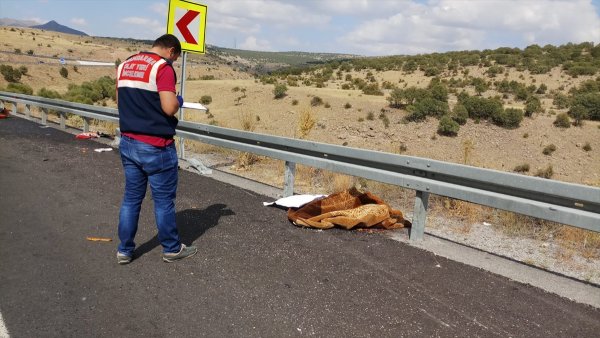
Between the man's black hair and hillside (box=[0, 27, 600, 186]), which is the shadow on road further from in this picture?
hillside (box=[0, 27, 600, 186])

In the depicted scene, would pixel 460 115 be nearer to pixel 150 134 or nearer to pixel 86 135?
pixel 86 135

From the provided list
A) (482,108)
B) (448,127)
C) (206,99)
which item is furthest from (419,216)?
(206,99)

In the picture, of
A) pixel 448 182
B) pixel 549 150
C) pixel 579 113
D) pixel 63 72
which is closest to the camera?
pixel 448 182

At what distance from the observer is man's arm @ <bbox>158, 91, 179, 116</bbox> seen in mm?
4176

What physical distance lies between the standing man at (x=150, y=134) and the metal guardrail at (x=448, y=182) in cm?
248

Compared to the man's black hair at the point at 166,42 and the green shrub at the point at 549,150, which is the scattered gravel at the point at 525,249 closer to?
the man's black hair at the point at 166,42

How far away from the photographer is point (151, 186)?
4.39m

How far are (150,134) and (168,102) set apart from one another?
1.16 feet

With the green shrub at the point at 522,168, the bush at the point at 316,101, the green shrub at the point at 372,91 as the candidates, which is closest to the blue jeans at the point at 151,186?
the green shrub at the point at 522,168

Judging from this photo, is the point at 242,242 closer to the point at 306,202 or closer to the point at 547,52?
the point at 306,202

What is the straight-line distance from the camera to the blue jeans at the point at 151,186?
4.32 meters

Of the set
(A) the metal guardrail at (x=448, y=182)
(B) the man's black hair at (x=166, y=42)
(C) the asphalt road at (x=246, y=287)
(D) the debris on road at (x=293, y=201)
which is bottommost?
(C) the asphalt road at (x=246, y=287)

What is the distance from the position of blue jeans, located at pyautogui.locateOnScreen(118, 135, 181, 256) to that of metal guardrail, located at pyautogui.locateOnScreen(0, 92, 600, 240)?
251 cm

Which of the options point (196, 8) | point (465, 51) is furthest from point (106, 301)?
point (465, 51)
